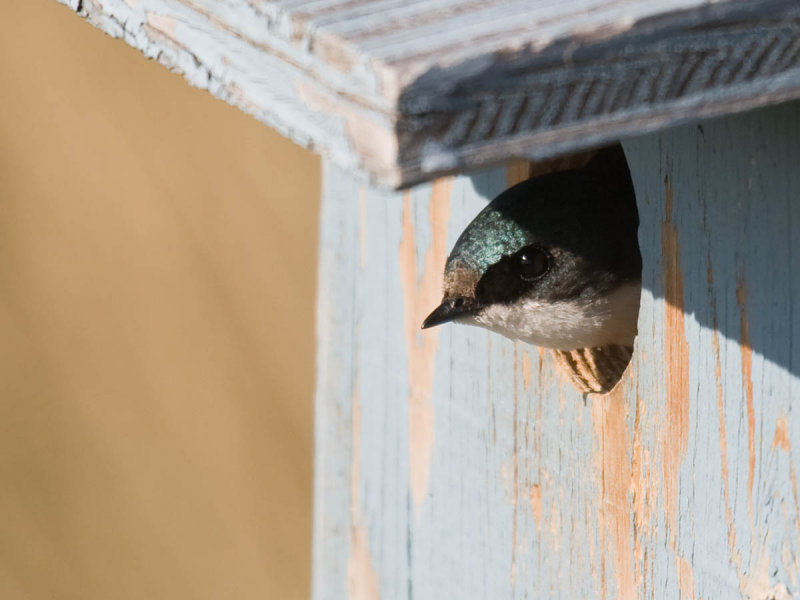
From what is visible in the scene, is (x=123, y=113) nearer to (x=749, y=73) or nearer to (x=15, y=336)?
(x=15, y=336)

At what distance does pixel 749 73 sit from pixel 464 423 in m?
0.75

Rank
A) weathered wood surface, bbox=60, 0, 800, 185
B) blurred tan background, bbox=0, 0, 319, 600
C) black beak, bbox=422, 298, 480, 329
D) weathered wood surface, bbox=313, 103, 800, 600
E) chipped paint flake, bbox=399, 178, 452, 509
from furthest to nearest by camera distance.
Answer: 1. blurred tan background, bbox=0, 0, 319, 600
2. chipped paint flake, bbox=399, 178, 452, 509
3. black beak, bbox=422, 298, 480, 329
4. weathered wood surface, bbox=313, 103, 800, 600
5. weathered wood surface, bbox=60, 0, 800, 185

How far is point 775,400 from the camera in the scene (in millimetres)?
843

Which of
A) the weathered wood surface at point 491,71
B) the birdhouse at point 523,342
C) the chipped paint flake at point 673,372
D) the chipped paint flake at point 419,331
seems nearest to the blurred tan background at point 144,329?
the birdhouse at point 523,342

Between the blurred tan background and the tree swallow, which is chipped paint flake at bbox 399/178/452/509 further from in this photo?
the blurred tan background

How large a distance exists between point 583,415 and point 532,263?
0.49 ft

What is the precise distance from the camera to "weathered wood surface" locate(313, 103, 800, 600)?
2.78ft

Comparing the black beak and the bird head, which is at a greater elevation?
the bird head

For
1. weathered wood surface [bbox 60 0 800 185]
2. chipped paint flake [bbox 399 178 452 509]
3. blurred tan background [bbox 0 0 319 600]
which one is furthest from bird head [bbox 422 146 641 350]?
blurred tan background [bbox 0 0 319 600]

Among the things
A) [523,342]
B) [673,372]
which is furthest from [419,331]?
[673,372]

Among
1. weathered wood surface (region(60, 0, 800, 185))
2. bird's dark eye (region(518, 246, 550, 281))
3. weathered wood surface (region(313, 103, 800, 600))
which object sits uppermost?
weathered wood surface (region(60, 0, 800, 185))

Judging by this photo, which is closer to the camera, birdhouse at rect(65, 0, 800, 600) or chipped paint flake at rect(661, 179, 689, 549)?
birdhouse at rect(65, 0, 800, 600)

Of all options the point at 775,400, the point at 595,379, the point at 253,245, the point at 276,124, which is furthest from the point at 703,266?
the point at 253,245

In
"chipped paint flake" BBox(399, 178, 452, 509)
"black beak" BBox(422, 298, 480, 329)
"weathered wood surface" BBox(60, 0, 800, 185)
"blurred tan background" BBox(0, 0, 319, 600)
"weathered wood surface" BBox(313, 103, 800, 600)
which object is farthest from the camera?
"blurred tan background" BBox(0, 0, 319, 600)
